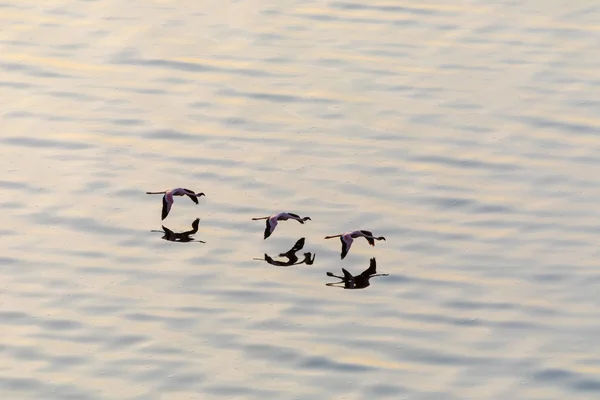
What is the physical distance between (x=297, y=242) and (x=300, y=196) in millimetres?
2233

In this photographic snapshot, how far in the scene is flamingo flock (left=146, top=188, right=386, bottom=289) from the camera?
3409 centimetres

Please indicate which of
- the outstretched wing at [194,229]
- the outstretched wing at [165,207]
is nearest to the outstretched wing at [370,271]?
the outstretched wing at [194,229]

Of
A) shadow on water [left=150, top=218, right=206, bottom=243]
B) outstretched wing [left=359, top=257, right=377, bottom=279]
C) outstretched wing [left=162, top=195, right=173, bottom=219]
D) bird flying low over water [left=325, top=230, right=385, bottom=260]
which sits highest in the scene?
outstretched wing [left=162, top=195, right=173, bottom=219]

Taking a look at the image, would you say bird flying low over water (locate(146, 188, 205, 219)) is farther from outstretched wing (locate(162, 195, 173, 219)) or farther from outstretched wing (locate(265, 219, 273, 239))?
outstretched wing (locate(265, 219, 273, 239))

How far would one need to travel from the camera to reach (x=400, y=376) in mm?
30391

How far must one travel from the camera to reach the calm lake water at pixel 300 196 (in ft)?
101

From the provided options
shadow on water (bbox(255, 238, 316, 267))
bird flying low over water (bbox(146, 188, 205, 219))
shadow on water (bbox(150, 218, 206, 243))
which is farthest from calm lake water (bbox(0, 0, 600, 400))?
bird flying low over water (bbox(146, 188, 205, 219))

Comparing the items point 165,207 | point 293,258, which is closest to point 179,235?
point 165,207

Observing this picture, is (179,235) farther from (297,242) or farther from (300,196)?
(300,196)

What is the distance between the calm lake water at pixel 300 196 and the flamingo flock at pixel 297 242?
24 centimetres

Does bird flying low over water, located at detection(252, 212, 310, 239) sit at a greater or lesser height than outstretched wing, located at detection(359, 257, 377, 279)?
greater

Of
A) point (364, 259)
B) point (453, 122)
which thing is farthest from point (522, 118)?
point (364, 259)

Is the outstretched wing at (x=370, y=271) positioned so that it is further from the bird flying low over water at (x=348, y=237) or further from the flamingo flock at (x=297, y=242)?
the bird flying low over water at (x=348, y=237)

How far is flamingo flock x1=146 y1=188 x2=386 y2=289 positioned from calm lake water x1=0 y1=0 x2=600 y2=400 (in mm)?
236
